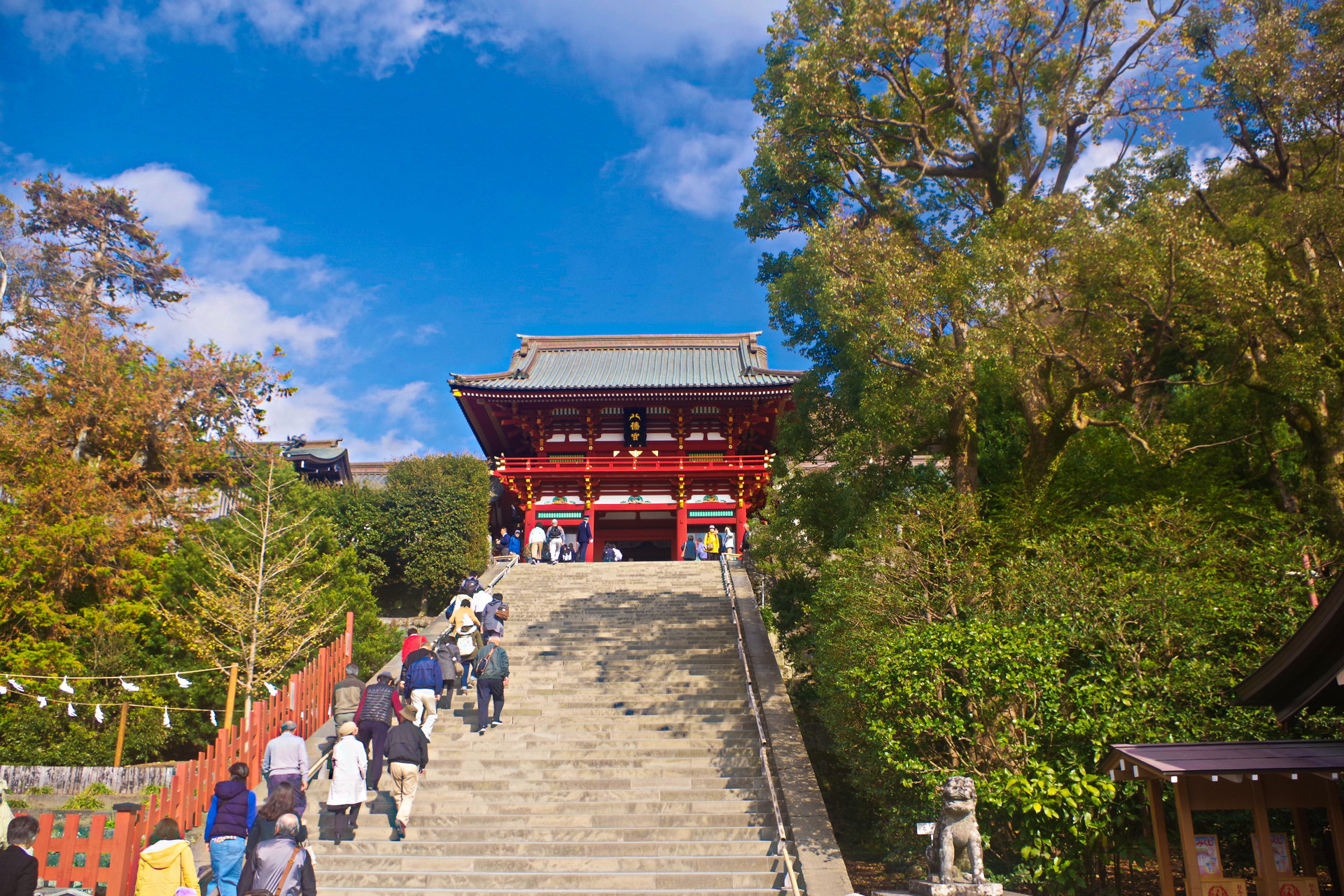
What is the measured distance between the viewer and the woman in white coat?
6.31m

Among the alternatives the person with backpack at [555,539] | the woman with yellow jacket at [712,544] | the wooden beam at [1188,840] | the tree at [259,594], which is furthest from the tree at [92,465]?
the wooden beam at [1188,840]

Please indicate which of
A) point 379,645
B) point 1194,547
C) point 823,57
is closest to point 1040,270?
point 1194,547

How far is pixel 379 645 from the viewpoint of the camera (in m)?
13.2

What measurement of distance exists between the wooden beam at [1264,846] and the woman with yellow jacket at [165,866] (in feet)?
22.4

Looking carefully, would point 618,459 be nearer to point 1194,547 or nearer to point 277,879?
point 1194,547

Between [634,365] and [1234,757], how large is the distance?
20.1 metres

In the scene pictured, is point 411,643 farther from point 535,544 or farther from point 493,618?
point 535,544

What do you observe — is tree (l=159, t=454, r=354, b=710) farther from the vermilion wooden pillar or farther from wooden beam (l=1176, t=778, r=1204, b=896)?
wooden beam (l=1176, t=778, r=1204, b=896)

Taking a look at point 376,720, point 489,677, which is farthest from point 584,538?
point 376,720

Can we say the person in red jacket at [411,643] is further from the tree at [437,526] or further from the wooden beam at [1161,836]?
the tree at [437,526]

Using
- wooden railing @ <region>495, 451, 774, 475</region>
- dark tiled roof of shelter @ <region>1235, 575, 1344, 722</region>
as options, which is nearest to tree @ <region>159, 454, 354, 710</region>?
wooden railing @ <region>495, 451, 774, 475</region>

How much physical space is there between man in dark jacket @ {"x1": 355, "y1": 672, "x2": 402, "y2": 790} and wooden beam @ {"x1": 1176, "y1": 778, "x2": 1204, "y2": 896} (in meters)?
6.15

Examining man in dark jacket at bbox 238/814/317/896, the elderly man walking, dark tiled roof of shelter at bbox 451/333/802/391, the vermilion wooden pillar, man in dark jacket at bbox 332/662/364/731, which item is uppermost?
dark tiled roof of shelter at bbox 451/333/802/391

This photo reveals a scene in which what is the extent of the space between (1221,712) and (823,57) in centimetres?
851
